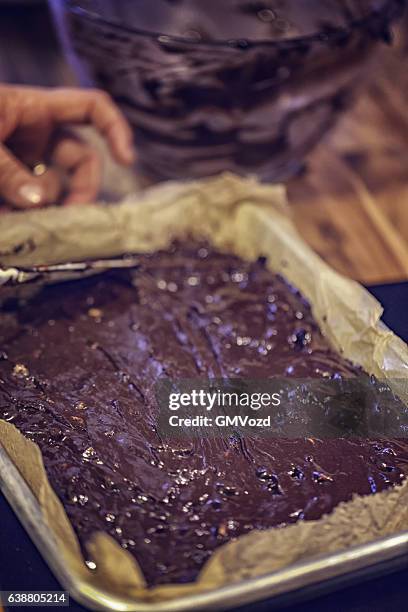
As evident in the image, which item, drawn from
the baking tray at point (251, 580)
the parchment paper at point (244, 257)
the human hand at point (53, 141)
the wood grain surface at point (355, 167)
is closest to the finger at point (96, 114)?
the human hand at point (53, 141)

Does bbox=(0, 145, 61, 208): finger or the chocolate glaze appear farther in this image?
bbox=(0, 145, 61, 208): finger

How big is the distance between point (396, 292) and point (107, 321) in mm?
338

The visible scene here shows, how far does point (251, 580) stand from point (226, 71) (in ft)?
2.24

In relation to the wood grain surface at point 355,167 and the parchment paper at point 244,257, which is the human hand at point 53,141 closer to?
the parchment paper at point 244,257

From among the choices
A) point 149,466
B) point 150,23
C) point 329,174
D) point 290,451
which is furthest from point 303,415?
point 150,23

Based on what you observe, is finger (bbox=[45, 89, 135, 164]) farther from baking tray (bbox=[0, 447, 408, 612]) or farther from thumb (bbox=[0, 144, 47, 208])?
baking tray (bbox=[0, 447, 408, 612])

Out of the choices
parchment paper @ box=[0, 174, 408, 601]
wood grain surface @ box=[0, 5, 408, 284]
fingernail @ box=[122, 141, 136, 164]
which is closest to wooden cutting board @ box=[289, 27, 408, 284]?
wood grain surface @ box=[0, 5, 408, 284]

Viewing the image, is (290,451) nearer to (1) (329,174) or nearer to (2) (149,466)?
(2) (149,466)

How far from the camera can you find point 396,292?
90cm

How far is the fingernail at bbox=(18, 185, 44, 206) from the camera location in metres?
0.97

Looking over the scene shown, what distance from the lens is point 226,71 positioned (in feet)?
3.31

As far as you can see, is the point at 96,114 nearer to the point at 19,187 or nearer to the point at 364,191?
the point at 19,187

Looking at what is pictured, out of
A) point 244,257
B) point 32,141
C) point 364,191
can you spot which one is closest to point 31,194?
point 32,141

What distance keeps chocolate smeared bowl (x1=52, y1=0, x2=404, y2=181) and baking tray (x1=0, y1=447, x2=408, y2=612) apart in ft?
2.01
